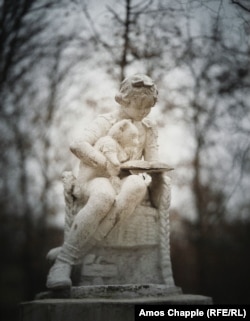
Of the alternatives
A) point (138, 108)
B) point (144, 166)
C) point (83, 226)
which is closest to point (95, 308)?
point (83, 226)

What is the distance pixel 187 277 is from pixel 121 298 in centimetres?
434

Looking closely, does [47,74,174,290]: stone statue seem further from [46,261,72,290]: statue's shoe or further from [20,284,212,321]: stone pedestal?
[20,284,212,321]: stone pedestal

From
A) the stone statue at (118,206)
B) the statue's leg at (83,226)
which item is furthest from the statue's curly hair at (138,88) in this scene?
the statue's leg at (83,226)

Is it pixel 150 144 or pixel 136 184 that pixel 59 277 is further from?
Result: pixel 150 144

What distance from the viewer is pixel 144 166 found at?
4.11m

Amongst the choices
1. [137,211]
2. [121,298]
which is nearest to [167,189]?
[137,211]

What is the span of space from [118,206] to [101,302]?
77 cm

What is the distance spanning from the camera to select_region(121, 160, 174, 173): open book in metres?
4.10

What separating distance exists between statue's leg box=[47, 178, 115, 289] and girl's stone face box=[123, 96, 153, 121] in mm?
721

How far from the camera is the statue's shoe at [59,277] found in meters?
3.80

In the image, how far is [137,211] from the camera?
4.20 metres

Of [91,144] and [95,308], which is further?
[91,144]

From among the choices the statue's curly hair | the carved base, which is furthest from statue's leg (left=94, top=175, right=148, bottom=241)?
the statue's curly hair

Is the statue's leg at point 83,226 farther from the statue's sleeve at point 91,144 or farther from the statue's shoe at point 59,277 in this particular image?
the statue's sleeve at point 91,144
